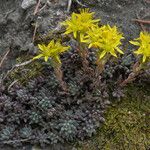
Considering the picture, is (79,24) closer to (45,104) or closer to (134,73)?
(134,73)

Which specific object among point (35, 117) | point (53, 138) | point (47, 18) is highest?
point (47, 18)

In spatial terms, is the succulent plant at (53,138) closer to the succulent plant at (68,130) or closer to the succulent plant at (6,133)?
the succulent plant at (68,130)

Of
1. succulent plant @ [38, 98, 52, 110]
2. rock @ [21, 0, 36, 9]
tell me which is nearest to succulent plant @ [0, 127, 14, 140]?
succulent plant @ [38, 98, 52, 110]

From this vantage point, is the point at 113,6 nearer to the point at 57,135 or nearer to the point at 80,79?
the point at 80,79

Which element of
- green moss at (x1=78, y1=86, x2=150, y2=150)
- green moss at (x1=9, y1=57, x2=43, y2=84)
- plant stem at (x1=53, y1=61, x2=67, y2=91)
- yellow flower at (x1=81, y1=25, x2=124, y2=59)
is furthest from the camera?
green moss at (x1=9, y1=57, x2=43, y2=84)

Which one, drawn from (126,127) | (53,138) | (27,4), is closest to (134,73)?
(126,127)

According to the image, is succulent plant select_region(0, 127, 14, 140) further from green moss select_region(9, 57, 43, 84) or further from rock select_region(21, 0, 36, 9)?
rock select_region(21, 0, 36, 9)

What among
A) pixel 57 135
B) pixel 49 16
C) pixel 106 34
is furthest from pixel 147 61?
pixel 49 16
